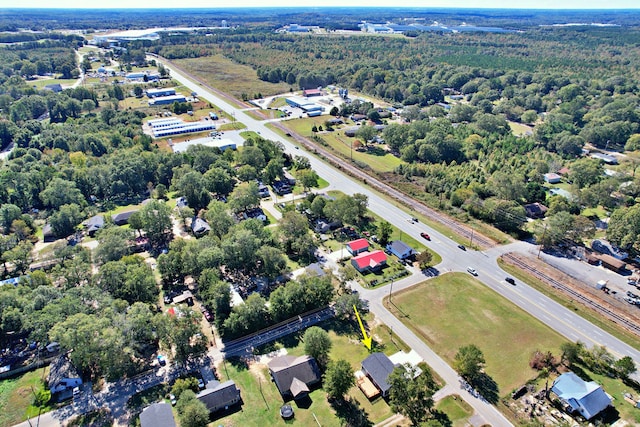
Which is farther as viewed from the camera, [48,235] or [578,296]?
[48,235]

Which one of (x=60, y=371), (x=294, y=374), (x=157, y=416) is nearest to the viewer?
(x=157, y=416)

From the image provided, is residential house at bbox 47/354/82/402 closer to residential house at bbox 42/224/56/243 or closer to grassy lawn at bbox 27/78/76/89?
residential house at bbox 42/224/56/243

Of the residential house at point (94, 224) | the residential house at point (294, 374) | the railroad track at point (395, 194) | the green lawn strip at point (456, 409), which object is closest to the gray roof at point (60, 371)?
the residential house at point (294, 374)

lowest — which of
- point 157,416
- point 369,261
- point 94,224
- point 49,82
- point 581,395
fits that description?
point 94,224

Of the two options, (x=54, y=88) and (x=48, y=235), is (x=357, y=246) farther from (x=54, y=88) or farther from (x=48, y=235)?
(x=54, y=88)

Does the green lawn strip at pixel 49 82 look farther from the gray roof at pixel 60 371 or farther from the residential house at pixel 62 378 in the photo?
the residential house at pixel 62 378

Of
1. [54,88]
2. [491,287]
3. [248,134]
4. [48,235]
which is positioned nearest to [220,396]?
[491,287]

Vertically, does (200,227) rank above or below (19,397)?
above

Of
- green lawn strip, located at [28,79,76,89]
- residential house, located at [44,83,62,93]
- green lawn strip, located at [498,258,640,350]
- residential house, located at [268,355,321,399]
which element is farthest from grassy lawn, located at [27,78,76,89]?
green lawn strip, located at [498,258,640,350]
